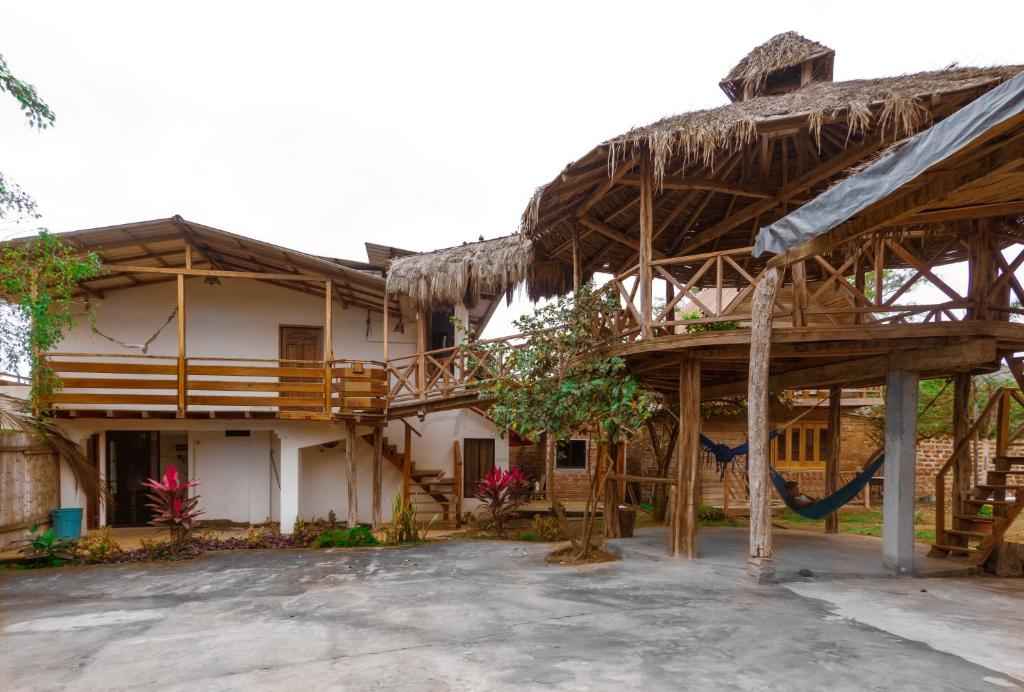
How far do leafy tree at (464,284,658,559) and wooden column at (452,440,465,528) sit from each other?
15.7 ft

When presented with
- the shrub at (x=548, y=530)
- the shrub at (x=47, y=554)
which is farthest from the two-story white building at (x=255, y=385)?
the shrub at (x=548, y=530)

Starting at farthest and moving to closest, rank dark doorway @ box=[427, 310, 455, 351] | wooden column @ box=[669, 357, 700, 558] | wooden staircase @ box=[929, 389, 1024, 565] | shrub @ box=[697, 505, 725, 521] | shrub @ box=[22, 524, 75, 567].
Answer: dark doorway @ box=[427, 310, 455, 351]
shrub @ box=[697, 505, 725, 521]
shrub @ box=[22, 524, 75, 567]
wooden column @ box=[669, 357, 700, 558]
wooden staircase @ box=[929, 389, 1024, 565]

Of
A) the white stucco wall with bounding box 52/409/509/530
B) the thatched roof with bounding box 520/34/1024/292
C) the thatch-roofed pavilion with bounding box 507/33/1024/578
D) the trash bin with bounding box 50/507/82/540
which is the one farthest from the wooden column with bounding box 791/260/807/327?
the trash bin with bounding box 50/507/82/540

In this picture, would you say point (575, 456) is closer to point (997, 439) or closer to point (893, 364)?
point (997, 439)

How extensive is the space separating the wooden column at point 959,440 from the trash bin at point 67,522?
1280 cm

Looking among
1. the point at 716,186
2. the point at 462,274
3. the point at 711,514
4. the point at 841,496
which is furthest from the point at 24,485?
the point at 711,514

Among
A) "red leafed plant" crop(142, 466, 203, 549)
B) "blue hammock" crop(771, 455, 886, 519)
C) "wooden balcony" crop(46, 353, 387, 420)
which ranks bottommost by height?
"red leafed plant" crop(142, 466, 203, 549)

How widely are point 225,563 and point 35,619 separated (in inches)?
106

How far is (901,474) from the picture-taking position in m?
6.56

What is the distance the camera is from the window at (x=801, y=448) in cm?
1638

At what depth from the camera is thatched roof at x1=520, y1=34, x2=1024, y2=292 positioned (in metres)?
6.23

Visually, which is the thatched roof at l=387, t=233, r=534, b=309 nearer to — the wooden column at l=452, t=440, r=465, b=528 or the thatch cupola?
the wooden column at l=452, t=440, r=465, b=528

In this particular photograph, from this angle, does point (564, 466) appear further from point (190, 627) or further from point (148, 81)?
point (148, 81)

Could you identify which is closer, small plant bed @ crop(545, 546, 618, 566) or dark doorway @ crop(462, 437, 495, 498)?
small plant bed @ crop(545, 546, 618, 566)
